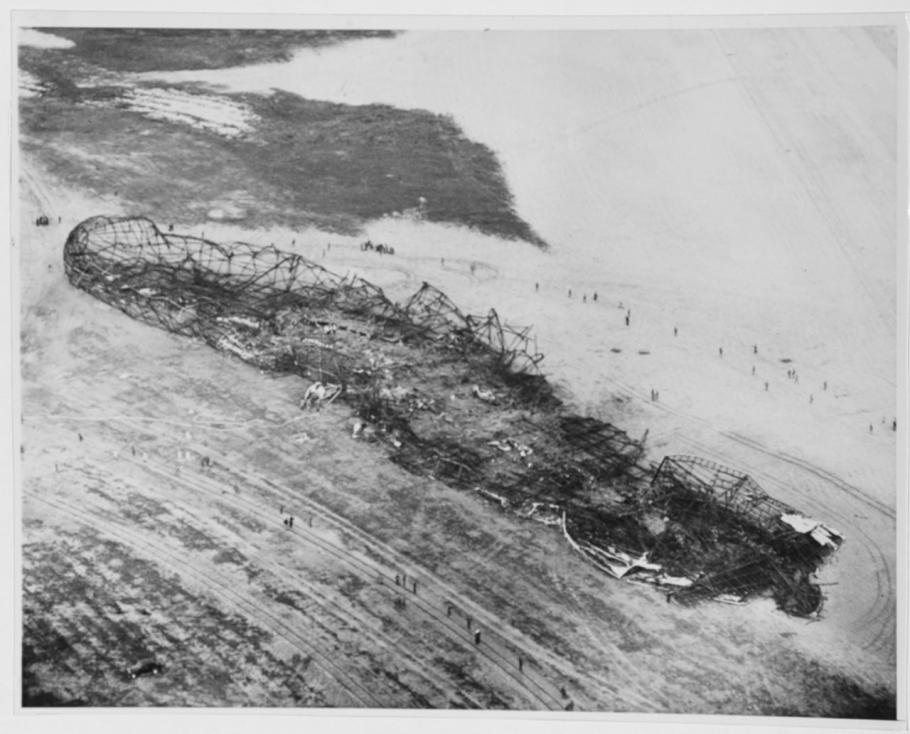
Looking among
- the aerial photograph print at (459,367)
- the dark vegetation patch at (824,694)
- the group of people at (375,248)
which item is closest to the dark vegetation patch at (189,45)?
the aerial photograph print at (459,367)

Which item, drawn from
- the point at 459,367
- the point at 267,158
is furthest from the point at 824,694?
the point at 267,158

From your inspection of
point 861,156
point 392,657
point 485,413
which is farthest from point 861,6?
point 392,657

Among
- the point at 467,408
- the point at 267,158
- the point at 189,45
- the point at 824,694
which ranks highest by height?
the point at 189,45

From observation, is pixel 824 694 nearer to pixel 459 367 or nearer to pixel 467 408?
pixel 467 408

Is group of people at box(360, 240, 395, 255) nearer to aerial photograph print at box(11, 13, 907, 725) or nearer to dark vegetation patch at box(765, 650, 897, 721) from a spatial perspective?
aerial photograph print at box(11, 13, 907, 725)

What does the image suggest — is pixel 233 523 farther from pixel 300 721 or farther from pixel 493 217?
pixel 493 217

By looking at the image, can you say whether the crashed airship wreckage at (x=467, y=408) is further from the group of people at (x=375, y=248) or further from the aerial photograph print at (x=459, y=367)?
the group of people at (x=375, y=248)

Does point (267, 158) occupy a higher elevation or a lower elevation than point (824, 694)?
higher
